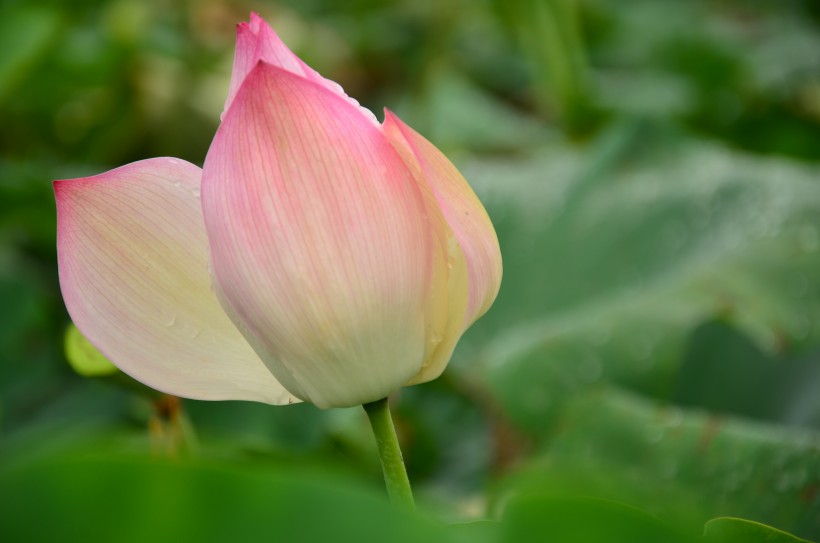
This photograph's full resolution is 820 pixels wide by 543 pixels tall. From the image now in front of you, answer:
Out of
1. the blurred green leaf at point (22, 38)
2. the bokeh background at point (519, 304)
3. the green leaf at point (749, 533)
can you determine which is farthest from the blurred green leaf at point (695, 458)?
the blurred green leaf at point (22, 38)

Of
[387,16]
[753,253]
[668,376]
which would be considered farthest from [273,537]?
[387,16]

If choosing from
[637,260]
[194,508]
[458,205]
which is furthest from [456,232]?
[637,260]

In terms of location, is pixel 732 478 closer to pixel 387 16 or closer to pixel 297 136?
pixel 297 136

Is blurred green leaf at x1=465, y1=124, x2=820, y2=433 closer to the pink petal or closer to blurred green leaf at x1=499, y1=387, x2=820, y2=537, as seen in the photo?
blurred green leaf at x1=499, y1=387, x2=820, y2=537

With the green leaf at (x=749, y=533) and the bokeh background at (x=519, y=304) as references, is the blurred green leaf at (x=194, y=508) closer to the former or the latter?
the bokeh background at (x=519, y=304)

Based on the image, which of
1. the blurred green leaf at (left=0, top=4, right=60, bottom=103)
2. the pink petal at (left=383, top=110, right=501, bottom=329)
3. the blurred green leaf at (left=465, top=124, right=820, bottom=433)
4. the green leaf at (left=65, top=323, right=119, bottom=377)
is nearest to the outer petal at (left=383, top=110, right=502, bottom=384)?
the pink petal at (left=383, top=110, right=501, bottom=329)
